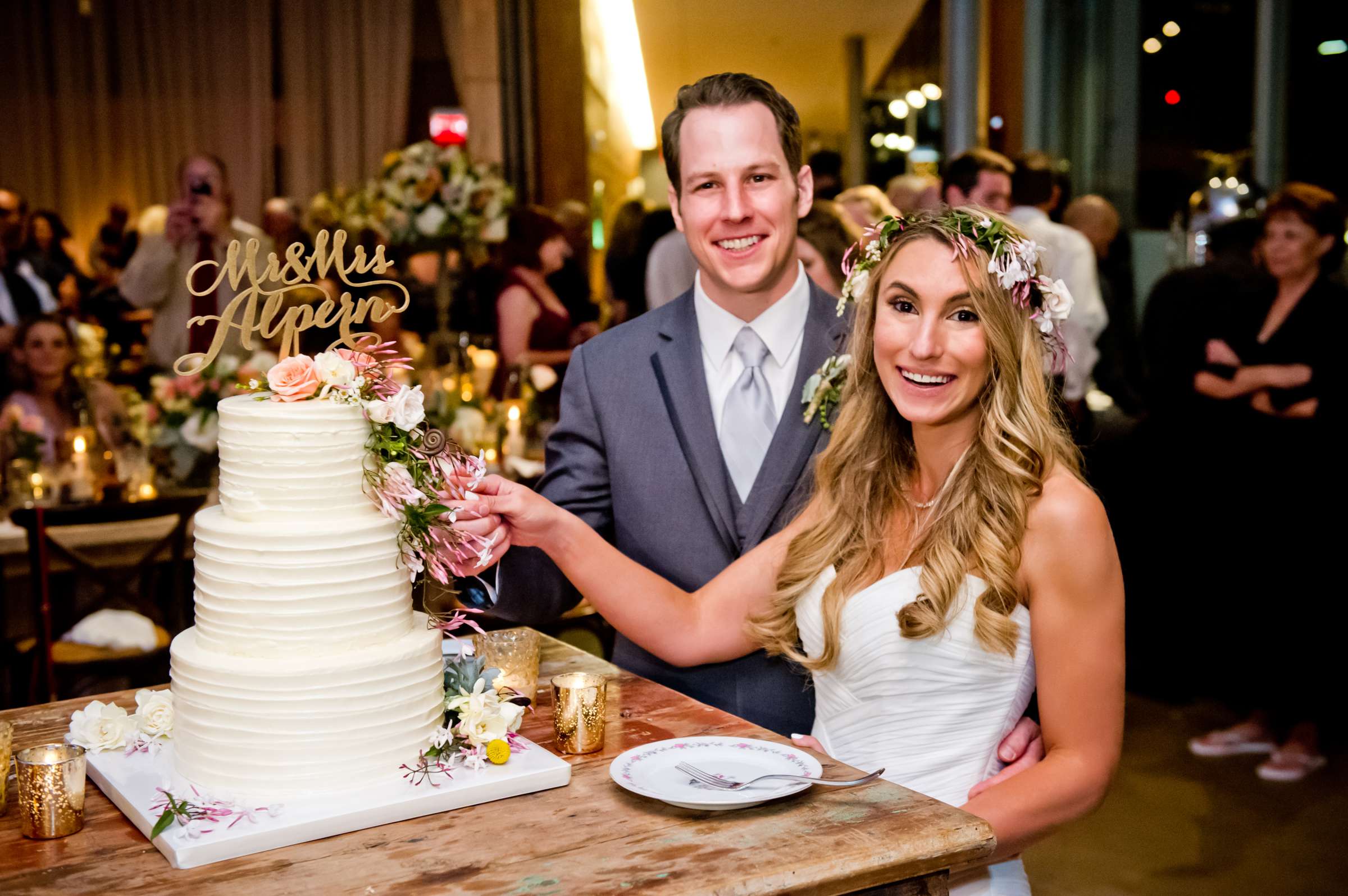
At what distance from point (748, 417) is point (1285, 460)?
3.50 m

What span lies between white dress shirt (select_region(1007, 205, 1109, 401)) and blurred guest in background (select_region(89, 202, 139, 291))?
623cm

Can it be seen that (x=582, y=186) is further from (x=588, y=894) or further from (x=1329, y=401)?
(x=588, y=894)

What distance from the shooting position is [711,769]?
5.72ft

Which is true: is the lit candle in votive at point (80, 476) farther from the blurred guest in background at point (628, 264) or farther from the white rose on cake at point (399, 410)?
the white rose on cake at point (399, 410)

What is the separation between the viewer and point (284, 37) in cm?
941

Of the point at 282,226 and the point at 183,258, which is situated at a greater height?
the point at 282,226

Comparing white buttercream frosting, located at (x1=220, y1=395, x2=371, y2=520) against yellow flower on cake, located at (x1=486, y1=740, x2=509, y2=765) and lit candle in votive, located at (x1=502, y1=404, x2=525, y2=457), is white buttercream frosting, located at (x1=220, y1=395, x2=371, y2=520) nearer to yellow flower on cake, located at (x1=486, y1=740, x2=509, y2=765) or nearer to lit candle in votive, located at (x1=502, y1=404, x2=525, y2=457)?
yellow flower on cake, located at (x1=486, y1=740, x2=509, y2=765)

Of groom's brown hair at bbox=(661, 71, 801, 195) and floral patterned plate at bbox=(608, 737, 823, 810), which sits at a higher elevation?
groom's brown hair at bbox=(661, 71, 801, 195)

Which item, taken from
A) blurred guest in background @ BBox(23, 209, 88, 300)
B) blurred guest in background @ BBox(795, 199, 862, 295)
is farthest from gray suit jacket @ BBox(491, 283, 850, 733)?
blurred guest in background @ BBox(23, 209, 88, 300)

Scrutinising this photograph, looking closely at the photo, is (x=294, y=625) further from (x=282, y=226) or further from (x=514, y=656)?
(x=282, y=226)

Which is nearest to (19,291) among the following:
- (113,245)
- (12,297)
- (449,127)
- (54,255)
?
(12,297)

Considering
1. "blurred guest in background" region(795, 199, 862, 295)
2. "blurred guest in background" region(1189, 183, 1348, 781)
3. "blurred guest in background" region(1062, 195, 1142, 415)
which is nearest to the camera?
"blurred guest in background" region(795, 199, 862, 295)

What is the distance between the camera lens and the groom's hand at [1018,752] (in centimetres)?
203

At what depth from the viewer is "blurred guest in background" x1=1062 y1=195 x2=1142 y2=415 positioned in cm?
634
